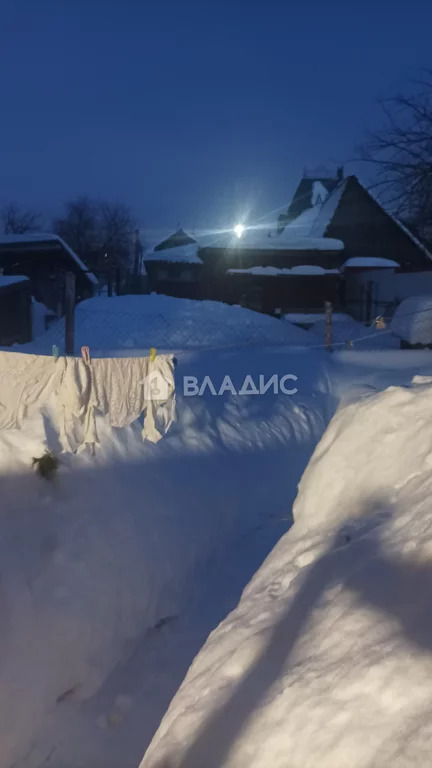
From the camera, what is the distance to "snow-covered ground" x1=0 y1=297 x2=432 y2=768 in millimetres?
3385

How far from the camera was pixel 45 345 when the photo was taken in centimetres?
1433

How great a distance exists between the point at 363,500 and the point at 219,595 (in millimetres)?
2669

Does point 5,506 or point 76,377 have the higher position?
point 76,377

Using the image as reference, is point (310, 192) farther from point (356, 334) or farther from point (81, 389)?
point (81, 389)

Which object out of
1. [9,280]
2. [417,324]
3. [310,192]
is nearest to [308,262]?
[417,324]

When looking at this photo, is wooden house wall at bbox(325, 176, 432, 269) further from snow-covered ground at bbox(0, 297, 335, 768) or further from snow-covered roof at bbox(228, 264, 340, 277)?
snow-covered ground at bbox(0, 297, 335, 768)

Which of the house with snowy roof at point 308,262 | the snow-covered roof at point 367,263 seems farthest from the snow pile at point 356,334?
the snow-covered roof at point 367,263

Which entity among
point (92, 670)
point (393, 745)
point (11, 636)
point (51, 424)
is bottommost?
point (92, 670)

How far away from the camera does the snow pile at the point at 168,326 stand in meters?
15.2

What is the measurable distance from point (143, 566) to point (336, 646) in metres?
3.69

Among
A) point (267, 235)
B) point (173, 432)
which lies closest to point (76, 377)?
point (173, 432)

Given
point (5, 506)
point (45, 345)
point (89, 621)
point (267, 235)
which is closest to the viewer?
point (89, 621)

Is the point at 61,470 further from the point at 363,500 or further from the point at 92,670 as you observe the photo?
the point at 363,500

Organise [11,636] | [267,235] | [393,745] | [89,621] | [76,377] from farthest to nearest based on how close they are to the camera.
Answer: [267,235], [76,377], [89,621], [11,636], [393,745]
